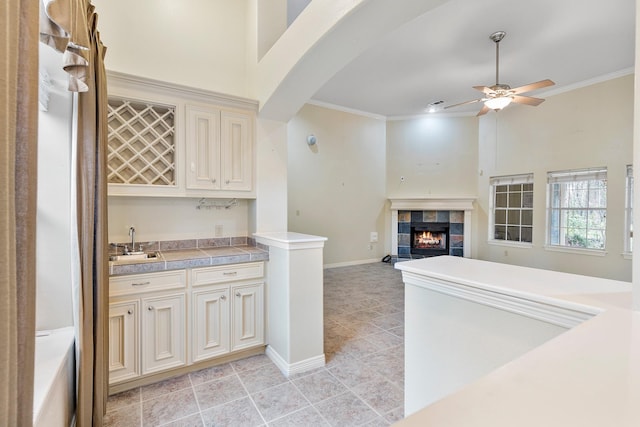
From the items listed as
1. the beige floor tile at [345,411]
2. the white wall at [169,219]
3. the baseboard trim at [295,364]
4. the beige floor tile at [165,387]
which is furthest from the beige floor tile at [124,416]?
the white wall at [169,219]

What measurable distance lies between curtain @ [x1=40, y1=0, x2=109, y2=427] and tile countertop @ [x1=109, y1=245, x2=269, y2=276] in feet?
1.26

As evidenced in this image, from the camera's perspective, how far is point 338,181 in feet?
20.7

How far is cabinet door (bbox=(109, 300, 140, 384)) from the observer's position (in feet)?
6.95

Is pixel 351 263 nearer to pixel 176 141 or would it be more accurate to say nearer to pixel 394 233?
pixel 394 233

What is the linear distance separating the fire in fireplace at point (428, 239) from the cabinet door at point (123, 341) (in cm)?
593

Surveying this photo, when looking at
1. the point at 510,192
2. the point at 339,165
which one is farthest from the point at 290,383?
the point at 510,192

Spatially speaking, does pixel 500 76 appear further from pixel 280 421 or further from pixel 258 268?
pixel 280 421

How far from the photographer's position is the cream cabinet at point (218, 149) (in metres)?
2.64

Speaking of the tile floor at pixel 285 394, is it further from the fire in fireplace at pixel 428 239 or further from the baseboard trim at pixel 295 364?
the fire in fireplace at pixel 428 239

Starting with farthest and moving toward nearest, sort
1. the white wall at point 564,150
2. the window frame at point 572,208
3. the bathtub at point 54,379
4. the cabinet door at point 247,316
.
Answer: the window frame at point 572,208 < the white wall at point 564,150 < the cabinet door at point 247,316 < the bathtub at point 54,379

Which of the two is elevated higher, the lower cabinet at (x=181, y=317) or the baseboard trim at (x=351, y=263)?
the lower cabinet at (x=181, y=317)

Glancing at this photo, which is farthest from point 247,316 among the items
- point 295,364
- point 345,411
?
point 345,411

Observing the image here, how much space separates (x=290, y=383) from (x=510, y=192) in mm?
5883

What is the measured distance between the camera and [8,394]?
0.52 m
